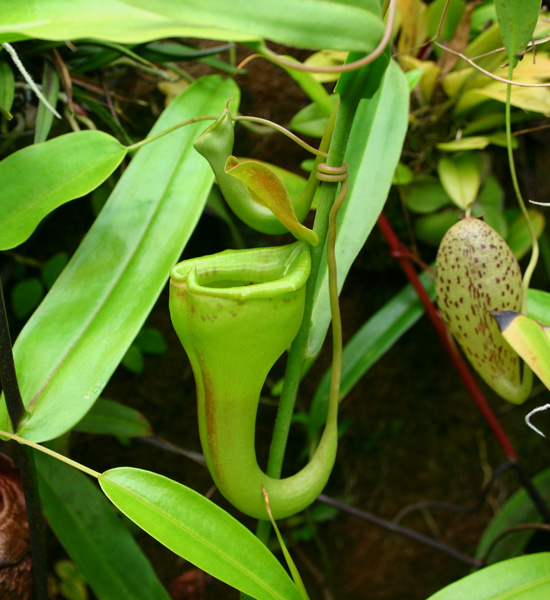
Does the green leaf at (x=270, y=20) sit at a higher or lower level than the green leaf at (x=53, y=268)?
higher

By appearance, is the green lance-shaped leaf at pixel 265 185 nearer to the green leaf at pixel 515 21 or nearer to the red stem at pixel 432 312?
the green leaf at pixel 515 21

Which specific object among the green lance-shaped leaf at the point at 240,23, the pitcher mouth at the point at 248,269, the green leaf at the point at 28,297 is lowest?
the green leaf at the point at 28,297

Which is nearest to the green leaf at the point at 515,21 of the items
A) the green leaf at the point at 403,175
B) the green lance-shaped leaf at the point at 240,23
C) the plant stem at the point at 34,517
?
the green lance-shaped leaf at the point at 240,23

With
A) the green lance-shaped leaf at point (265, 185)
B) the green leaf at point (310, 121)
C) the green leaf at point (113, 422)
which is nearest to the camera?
the green lance-shaped leaf at point (265, 185)

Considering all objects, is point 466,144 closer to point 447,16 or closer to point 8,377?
point 447,16

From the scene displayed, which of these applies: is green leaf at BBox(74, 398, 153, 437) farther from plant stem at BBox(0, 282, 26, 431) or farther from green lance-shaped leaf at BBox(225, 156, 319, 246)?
green lance-shaped leaf at BBox(225, 156, 319, 246)

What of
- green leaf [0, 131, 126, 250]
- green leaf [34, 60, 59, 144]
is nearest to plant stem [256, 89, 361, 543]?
green leaf [0, 131, 126, 250]

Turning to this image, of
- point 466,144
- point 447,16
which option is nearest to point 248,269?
point 466,144
